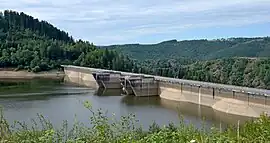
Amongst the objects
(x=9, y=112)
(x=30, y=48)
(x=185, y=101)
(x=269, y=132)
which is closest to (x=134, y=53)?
(x=30, y=48)

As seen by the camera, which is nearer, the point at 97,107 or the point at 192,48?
the point at 97,107

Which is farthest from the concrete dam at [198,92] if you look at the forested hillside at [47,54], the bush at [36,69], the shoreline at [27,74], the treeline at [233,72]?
the bush at [36,69]

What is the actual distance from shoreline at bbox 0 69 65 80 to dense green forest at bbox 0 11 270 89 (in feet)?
3.22

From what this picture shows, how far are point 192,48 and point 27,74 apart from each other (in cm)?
5941

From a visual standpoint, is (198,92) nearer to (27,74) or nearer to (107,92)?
(107,92)

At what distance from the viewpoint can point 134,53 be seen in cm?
10219

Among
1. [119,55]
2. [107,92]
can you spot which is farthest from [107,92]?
[119,55]

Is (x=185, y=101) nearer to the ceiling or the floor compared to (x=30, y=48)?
nearer to the floor

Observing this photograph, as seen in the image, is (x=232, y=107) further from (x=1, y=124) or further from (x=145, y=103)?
(x=1, y=124)

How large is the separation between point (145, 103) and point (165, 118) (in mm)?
7435

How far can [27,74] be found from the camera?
176 feet

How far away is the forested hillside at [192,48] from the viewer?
9106 cm

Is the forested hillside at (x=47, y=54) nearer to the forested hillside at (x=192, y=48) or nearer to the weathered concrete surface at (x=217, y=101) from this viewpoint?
the weathered concrete surface at (x=217, y=101)

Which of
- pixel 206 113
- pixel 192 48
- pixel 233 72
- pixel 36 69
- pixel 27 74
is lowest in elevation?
pixel 206 113
